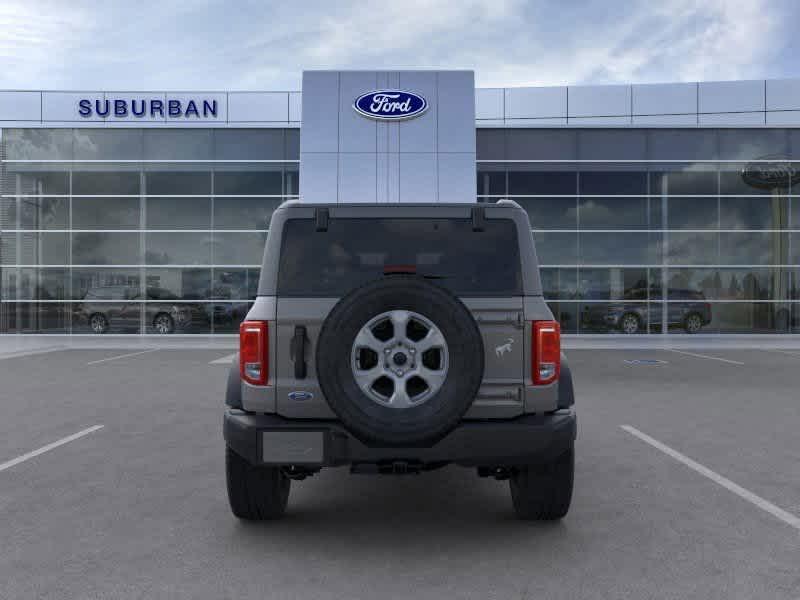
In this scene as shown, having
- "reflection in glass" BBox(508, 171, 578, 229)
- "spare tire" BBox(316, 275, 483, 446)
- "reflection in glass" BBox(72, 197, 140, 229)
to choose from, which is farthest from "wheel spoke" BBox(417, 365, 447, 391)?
"reflection in glass" BBox(72, 197, 140, 229)

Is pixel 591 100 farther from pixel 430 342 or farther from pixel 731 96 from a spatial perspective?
pixel 430 342

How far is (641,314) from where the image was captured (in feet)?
86.0

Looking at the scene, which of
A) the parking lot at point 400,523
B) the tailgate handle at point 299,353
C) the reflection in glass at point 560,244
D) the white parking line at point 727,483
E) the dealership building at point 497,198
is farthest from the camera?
the reflection in glass at point 560,244

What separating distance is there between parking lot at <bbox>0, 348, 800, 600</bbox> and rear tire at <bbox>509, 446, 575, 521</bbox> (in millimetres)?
115

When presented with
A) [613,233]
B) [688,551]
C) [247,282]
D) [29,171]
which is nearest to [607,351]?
[613,233]

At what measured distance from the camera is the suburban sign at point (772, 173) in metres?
26.8

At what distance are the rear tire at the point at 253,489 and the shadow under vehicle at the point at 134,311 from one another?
22361mm

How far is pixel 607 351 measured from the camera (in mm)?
19844

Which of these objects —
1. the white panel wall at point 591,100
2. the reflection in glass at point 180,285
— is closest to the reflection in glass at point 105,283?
the reflection in glass at point 180,285

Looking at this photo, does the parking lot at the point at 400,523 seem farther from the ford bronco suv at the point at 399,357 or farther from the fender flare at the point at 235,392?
the fender flare at the point at 235,392

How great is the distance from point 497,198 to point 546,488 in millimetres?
22722

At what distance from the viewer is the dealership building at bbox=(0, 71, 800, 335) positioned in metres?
→ 26.2

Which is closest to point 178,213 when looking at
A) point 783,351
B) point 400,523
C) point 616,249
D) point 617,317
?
point 616,249

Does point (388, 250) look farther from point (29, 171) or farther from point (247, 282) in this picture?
point (29, 171)
